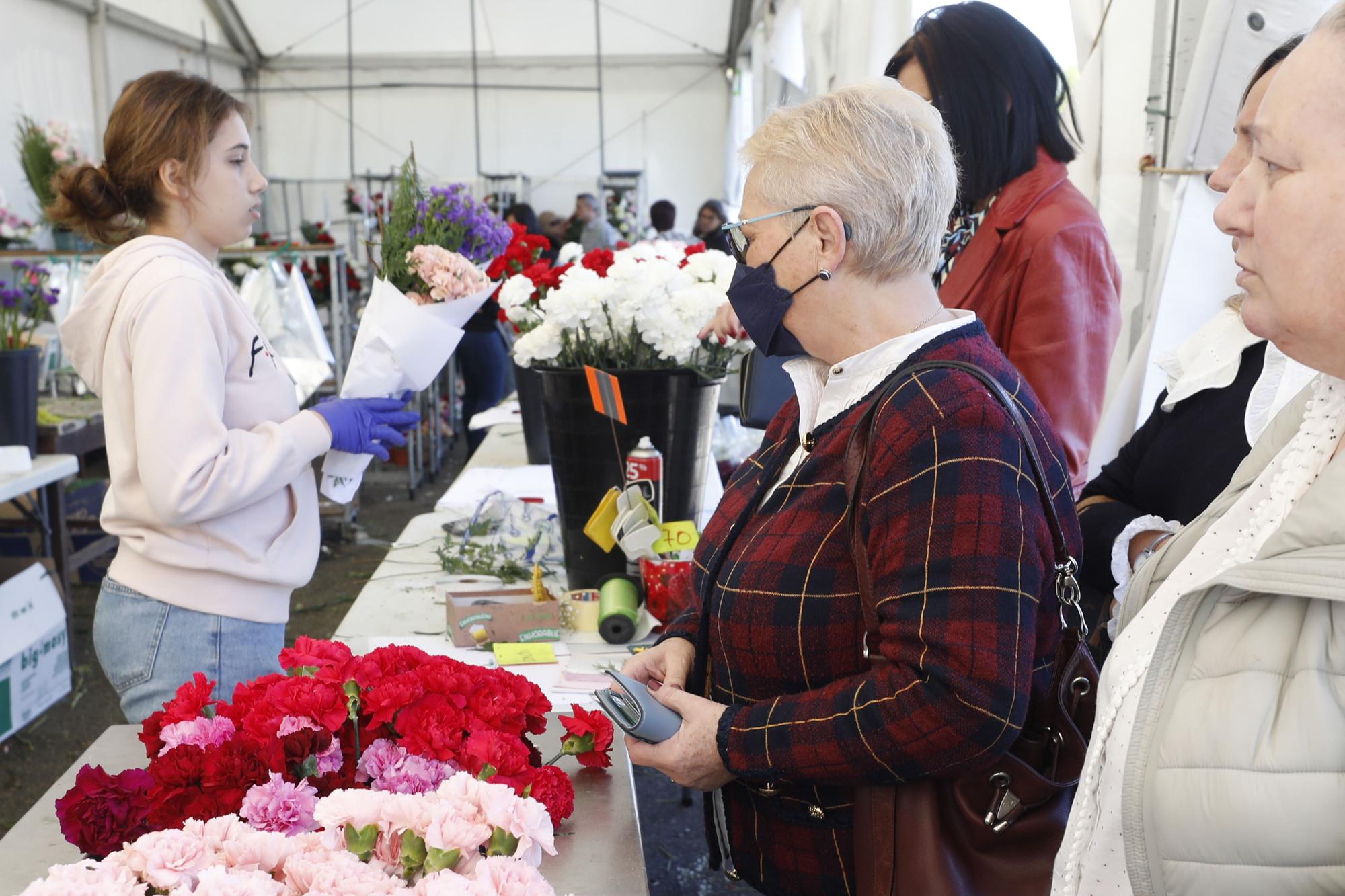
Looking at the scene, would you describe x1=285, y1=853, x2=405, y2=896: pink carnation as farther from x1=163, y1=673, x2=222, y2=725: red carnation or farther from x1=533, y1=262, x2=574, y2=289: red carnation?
x1=533, y1=262, x2=574, y2=289: red carnation

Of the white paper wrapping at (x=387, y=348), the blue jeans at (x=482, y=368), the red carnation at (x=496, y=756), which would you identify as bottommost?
the blue jeans at (x=482, y=368)

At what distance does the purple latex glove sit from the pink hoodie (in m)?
0.04

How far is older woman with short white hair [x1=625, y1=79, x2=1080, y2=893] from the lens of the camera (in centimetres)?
107

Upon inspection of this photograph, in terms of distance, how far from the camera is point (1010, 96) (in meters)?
1.84

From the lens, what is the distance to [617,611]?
6.13ft

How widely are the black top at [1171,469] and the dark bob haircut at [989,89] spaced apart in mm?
521

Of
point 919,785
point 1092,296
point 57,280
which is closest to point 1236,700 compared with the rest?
point 919,785

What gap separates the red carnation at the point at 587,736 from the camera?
1.23 metres

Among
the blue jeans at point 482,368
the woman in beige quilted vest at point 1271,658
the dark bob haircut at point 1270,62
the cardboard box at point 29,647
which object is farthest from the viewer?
the blue jeans at point 482,368

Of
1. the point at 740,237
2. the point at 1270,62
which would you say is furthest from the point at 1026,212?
the point at 740,237

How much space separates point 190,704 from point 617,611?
2.87 ft

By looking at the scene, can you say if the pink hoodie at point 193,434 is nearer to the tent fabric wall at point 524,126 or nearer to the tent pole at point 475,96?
the tent pole at point 475,96

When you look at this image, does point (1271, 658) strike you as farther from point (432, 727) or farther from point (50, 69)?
point (50, 69)

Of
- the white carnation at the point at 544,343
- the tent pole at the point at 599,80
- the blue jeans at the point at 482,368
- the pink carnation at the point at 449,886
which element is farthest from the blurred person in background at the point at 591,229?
the pink carnation at the point at 449,886
